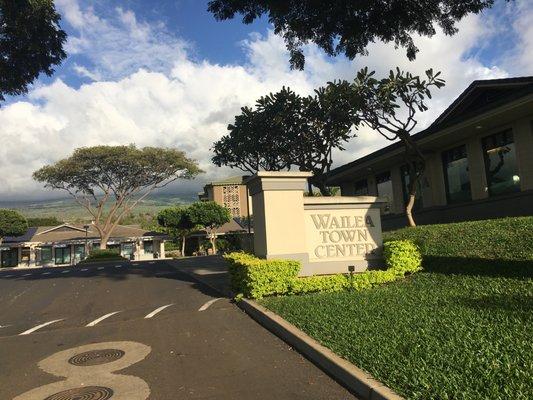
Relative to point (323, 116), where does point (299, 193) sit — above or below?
below

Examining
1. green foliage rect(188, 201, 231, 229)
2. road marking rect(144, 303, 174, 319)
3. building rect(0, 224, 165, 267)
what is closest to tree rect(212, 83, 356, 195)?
road marking rect(144, 303, 174, 319)

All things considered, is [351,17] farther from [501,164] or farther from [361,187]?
[361,187]

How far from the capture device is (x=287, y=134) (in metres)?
22.7

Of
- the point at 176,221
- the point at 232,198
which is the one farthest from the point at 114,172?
the point at 232,198

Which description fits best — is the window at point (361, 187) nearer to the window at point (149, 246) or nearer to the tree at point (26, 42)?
the tree at point (26, 42)

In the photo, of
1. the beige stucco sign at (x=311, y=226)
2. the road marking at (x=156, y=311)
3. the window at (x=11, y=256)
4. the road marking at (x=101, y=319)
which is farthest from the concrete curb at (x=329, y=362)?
the window at (x=11, y=256)

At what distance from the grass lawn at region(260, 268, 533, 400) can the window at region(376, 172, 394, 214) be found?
15.3m

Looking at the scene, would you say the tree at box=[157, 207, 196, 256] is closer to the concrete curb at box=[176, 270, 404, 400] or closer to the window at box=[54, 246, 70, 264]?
the window at box=[54, 246, 70, 264]

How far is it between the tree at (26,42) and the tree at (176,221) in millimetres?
38868

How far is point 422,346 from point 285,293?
4.91m

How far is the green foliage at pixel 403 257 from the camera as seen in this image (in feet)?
36.0

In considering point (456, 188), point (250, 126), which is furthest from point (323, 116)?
point (456, 188)

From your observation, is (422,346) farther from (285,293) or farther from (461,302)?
(285,293)

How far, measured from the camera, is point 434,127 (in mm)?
18297
